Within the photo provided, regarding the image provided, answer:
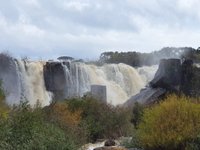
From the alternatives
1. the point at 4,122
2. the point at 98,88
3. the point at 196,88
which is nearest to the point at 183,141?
the point at 4,122

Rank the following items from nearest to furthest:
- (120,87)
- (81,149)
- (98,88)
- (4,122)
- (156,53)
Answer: (4,122) < (81,149) < (98,88) < (120,87) < (156,53)

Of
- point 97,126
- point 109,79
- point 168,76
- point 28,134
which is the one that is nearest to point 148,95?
point 168,76

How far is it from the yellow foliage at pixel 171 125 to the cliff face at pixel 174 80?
90.1ft

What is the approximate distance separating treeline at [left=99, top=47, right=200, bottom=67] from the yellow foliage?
49915mm

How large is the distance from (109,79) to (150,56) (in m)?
19.1

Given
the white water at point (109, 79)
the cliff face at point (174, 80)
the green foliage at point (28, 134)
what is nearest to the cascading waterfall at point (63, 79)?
the white water at point (109, 79)

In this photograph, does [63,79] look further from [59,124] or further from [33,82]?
[59,124]

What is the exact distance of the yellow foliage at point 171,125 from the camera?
75.7 feet

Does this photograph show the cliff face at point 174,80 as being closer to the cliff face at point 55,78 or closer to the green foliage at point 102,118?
the cliff face at point 55,78

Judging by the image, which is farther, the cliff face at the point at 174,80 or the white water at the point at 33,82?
the cliff face at the point at 174,80

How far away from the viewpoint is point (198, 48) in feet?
290

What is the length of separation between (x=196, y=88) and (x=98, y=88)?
9.33 metres

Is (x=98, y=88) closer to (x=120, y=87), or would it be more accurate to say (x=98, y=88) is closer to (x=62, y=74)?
(x=62, y=74)

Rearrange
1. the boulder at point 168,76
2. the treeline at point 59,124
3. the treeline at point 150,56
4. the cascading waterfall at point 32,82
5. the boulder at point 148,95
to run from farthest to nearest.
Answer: the treeline at point 150,56 < the boulder at point 168,76 < the cascading waterfall at point 32,82 < the boulder at point 148,95 < the treeline at point 59,124
